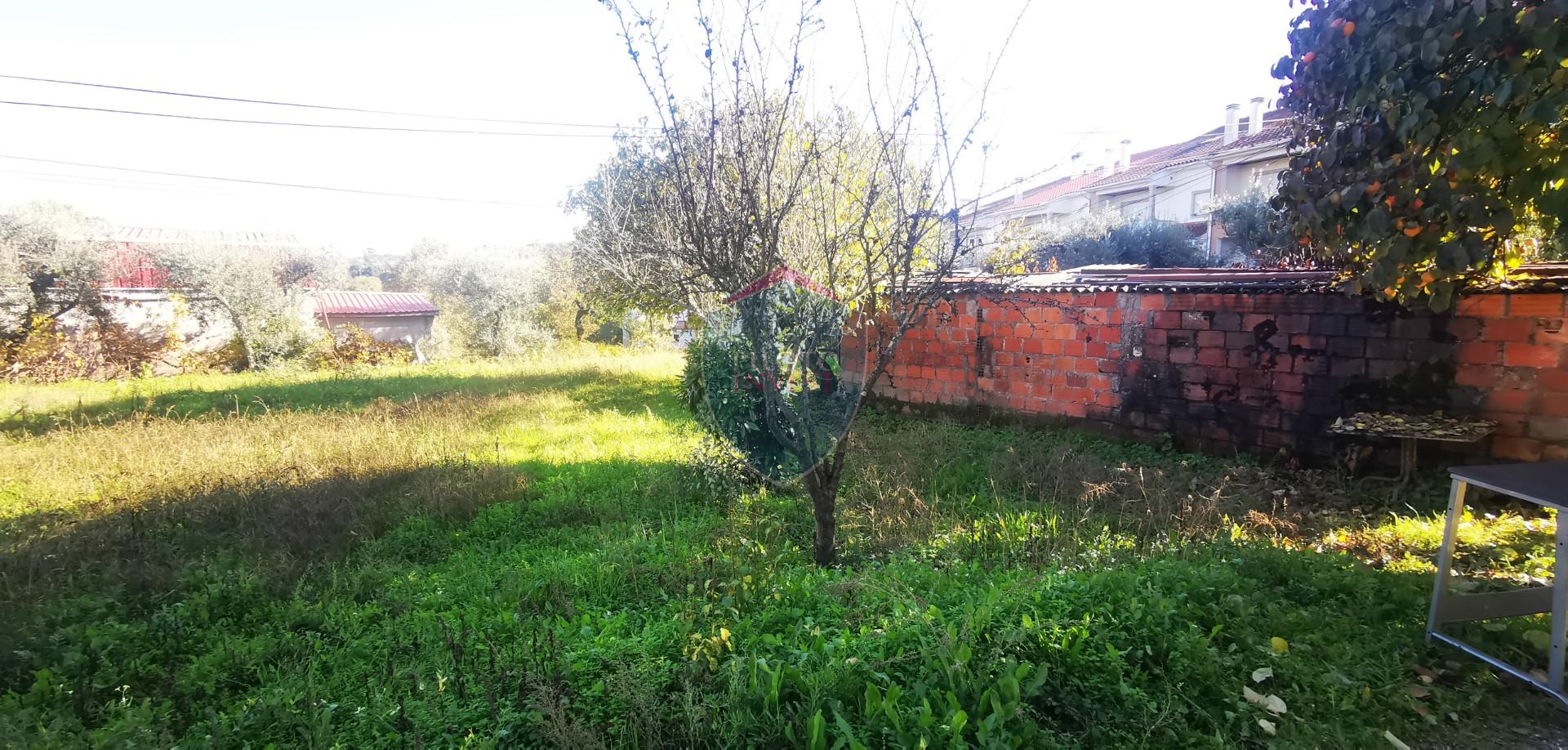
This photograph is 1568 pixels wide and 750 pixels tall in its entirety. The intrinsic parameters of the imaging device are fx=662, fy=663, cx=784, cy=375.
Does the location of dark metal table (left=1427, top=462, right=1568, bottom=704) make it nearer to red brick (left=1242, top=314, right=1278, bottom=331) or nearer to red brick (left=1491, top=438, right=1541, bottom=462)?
red brick (left=1491, top=438, right=1541, bottom=462)

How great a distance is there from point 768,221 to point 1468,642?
3416 mm

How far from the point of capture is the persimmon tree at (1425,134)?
9.11 ft

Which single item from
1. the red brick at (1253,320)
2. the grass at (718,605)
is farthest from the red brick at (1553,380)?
the red brick at (1253,320)

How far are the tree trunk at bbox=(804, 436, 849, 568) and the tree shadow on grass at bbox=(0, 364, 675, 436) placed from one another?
4.99 meters

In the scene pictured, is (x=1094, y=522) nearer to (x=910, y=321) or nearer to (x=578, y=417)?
(x=910, y=321)

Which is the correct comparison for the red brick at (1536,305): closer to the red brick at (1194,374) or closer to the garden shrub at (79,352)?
the red brick at (1194,374)

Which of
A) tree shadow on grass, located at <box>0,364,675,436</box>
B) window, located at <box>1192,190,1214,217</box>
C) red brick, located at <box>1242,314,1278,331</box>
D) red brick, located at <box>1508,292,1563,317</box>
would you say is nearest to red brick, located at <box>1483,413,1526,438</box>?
red brick, located at <box>1508,292,1563,317</box>

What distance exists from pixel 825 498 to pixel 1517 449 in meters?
4.58

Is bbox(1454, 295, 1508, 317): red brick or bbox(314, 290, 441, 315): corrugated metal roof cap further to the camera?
bbox(314, 290, 441, 315): corrugated metal roof cap

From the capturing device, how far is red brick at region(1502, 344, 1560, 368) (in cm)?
415

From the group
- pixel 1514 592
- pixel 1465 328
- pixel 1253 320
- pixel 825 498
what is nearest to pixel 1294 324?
pixel 1253 320

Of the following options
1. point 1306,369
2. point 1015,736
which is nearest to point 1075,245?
point 1306,369

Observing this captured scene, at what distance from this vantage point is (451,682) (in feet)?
7.70

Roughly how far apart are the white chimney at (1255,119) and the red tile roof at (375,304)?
97.2 ft
